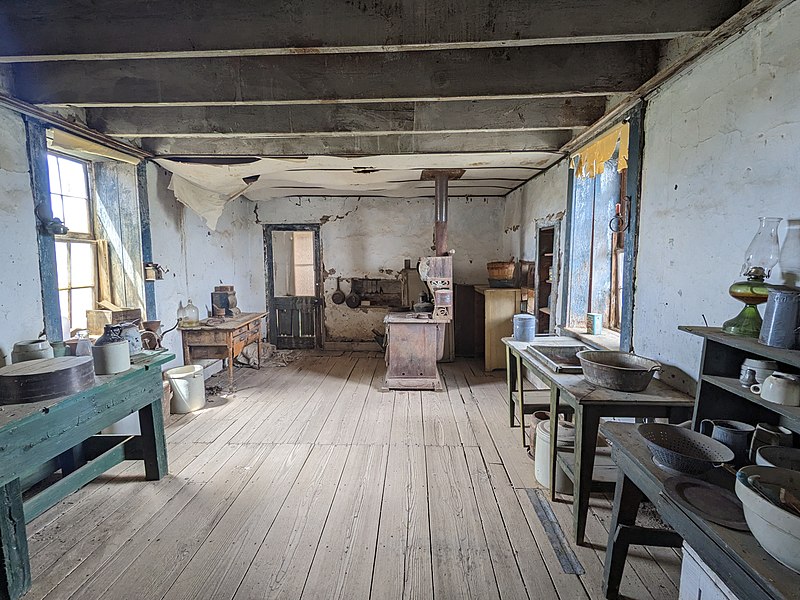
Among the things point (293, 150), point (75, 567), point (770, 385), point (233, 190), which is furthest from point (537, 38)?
point (233, 190)

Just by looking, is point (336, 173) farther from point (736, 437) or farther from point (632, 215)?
point (736, 437)

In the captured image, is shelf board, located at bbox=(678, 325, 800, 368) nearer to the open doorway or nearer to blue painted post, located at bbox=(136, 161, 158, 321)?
blue painted post, located at bbox=(136, 161, 158, 321)

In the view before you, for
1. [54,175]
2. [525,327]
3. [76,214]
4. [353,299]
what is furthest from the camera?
[353,299]

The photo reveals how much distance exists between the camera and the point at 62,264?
3188mm

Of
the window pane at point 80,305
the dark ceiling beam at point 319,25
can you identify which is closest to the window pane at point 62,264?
the window pane at point 80,305

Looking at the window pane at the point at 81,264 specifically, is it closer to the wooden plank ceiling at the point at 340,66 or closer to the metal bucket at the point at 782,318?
the wooden plank ceiling at the point at 340,66

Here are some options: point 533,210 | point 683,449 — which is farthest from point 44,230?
point 533,210

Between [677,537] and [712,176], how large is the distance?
1.57 meters

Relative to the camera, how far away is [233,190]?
426cm

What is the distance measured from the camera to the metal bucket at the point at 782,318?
4.25 ft

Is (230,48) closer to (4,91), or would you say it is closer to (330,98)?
(330,98)

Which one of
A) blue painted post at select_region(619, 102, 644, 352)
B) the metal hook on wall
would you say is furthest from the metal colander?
the metal hook on wall


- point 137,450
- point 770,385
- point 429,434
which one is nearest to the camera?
point 770,385

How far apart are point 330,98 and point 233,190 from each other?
7.42 feet
